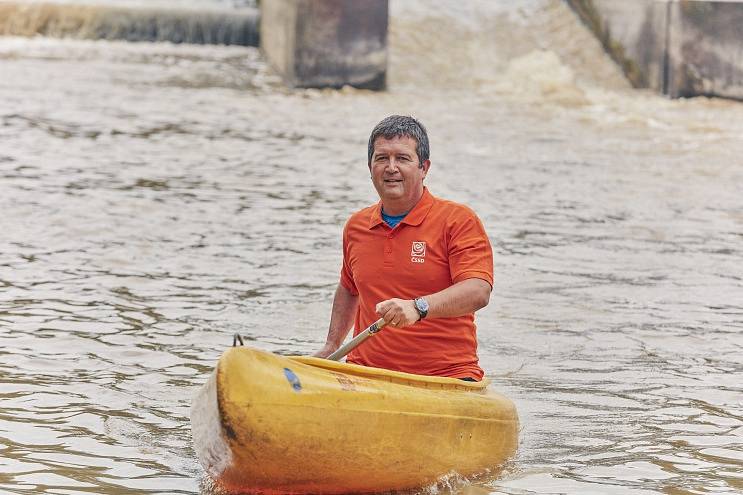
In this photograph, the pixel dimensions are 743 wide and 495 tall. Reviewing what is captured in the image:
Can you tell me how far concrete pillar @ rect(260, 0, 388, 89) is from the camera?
19500mm

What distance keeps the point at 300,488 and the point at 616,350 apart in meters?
3.38

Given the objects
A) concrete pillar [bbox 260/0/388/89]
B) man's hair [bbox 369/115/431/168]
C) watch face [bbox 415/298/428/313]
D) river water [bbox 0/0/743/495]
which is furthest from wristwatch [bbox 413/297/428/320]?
concrete pillar [bbox 260/0/388/89]

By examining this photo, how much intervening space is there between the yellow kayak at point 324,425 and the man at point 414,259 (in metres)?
0.19

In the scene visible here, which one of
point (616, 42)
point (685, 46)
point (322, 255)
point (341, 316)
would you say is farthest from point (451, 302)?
point (616, 42)

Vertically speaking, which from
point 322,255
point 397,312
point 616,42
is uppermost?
point 616,42

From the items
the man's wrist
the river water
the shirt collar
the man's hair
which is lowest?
the river water

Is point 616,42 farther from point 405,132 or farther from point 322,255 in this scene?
point 405,132

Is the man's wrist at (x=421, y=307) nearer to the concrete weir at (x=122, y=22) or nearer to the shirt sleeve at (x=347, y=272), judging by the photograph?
the shirt sleeve at (x=347, y=272)

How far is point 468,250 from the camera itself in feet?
16.7

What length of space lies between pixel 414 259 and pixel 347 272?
468 mm

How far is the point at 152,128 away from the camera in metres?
16.2

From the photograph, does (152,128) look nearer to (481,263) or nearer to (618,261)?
(618,261)

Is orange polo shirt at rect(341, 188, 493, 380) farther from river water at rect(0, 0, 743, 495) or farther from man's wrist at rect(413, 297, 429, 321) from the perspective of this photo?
river water at rect(0, 0, 743, 495)

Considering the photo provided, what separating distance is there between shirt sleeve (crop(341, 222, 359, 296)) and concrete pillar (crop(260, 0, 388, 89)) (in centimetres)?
1426
